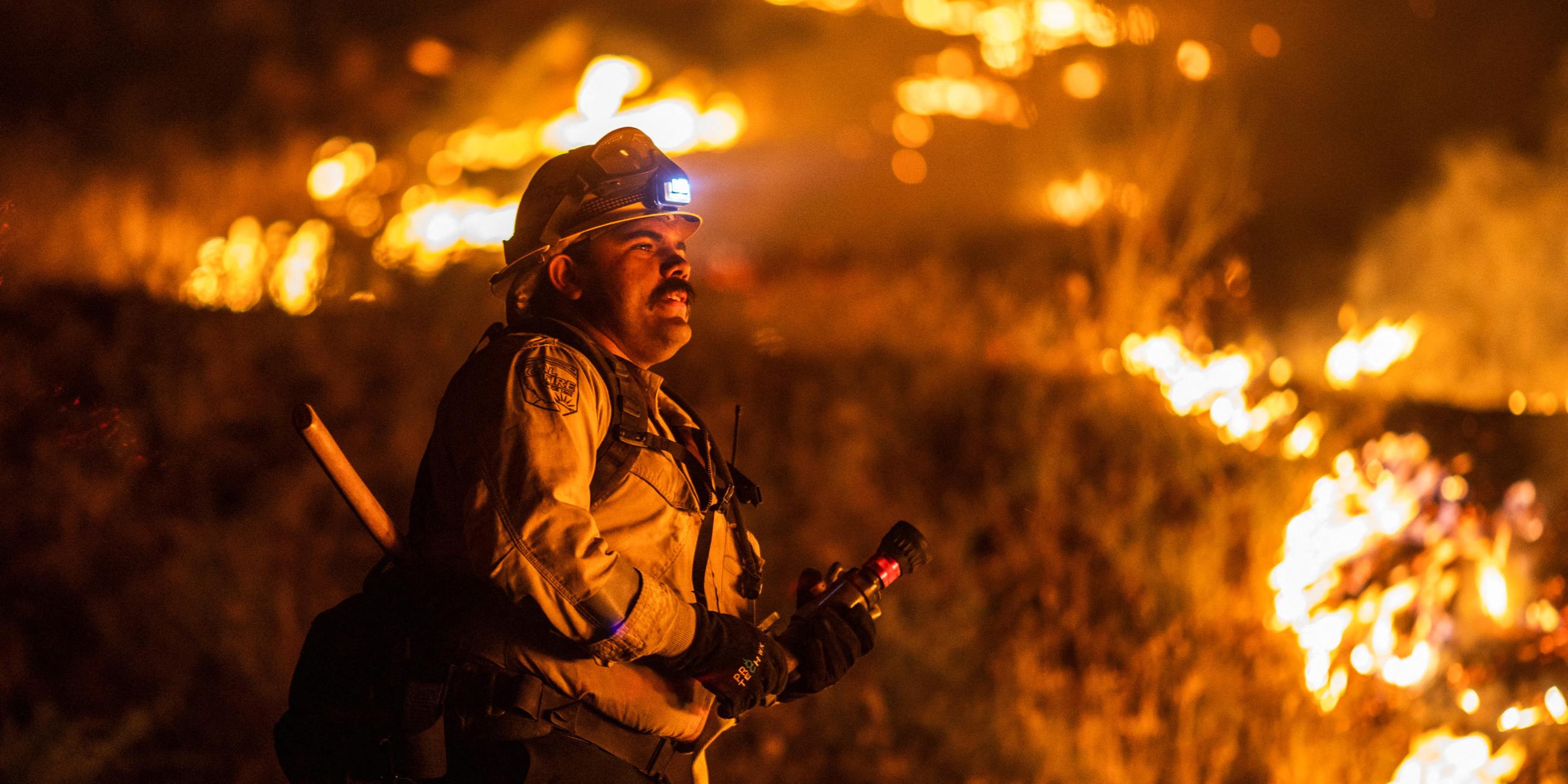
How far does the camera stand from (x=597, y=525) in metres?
2.46

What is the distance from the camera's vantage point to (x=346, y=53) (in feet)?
44.0

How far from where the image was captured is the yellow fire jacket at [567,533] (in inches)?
87.8

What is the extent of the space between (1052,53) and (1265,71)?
353cm

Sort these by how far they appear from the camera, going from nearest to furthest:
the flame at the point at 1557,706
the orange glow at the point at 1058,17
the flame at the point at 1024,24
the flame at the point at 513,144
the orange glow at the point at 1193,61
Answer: the flame at the point at 1557,706 → the orange glow at the point at 1193,61 → the flame at the point at 1024,24 → the flame at the point at 513,144 → the orange glow at the point at 1058,17

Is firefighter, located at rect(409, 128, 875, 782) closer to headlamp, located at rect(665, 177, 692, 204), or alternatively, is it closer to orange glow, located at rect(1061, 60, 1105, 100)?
headlamp, located at rect(665, 177, 692, 204)

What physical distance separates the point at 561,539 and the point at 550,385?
1.10 ft

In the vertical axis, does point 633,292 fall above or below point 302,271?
below

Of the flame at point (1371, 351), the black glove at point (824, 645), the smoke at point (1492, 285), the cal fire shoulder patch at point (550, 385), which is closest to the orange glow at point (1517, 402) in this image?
the smoke at point (1492, 285)

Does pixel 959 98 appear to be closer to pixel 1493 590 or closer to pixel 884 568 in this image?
pixel 1493 590

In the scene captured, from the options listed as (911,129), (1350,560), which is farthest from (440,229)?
(911,129)

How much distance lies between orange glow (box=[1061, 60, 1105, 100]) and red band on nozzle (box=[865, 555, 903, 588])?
1488 cm

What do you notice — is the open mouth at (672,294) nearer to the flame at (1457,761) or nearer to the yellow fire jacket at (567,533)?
the yellow fire jacket at (567,533)

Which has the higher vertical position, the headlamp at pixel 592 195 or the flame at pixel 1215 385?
the flame at pixel 1215 385

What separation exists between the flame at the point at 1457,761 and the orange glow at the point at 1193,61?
263 inches
